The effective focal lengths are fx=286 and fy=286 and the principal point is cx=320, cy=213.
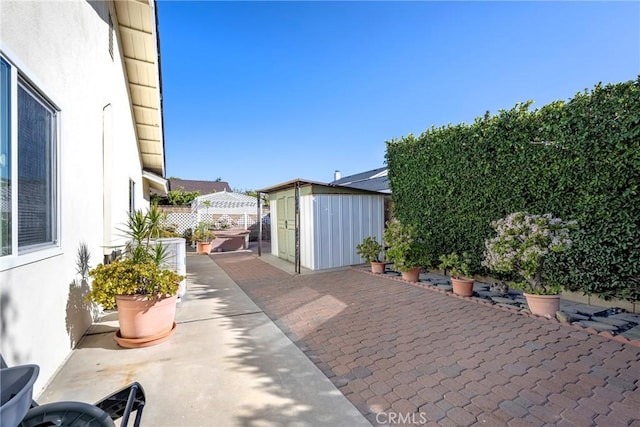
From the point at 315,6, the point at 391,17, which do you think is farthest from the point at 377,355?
the point at 315,6

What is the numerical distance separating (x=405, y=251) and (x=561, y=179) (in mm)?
3205

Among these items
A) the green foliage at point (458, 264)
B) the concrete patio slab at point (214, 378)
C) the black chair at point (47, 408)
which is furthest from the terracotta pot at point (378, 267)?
the black chair at point (47, 408)

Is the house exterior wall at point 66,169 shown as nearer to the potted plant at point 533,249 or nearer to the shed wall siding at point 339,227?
the shed wall siding at point 339,227

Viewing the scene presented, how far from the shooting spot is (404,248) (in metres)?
6.77

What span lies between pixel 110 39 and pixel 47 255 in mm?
4642

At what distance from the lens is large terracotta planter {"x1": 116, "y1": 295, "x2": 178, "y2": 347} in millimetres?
3371

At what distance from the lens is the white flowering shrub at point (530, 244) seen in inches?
176

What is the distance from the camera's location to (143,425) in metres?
2.07

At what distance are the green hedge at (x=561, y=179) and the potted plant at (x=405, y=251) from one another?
14.7 inches

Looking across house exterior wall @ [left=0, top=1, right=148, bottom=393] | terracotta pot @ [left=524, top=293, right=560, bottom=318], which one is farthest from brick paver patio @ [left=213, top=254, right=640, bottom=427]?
house exterior wall @ [left=0, top=1, right=148, bottom=393]

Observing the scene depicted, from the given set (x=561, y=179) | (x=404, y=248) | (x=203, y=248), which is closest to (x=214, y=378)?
(x=404, y=248)

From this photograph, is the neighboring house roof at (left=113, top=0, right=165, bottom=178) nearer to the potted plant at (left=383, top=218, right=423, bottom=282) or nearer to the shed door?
the shed door

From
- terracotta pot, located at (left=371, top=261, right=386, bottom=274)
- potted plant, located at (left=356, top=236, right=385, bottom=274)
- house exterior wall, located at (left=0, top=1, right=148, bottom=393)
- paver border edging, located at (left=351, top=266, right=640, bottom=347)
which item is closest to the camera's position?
house exterior wall, located at (left=0, top=1, right=148, bottom=393)

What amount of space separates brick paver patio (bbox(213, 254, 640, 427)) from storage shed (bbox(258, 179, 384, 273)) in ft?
10.0
